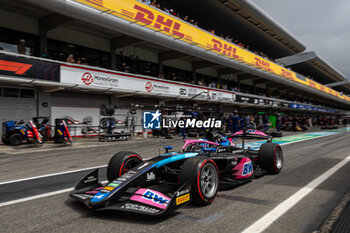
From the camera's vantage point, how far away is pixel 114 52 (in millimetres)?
19016

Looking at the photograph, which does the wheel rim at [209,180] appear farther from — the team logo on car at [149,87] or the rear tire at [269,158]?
the team logo on car at [149,87]

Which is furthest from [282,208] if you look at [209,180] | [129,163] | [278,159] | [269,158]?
[278,159]

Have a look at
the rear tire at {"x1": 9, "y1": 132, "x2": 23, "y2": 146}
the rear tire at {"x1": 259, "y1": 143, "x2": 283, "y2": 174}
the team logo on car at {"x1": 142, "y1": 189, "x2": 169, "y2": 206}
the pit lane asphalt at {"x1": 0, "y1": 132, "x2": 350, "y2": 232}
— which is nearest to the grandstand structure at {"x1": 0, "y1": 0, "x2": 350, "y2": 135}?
the rear tire at {"x1": 9, "y1": 132, "x2": 23, "y2": 146}

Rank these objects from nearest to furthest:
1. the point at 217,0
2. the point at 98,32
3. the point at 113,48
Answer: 1. the point at 98,32
2. the point at 113,48
3. the point at 217,0

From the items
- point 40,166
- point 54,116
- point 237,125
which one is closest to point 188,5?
point 237,125

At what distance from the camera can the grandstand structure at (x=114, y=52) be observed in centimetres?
1338

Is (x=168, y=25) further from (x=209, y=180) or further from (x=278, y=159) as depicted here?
(x=209, y=180)

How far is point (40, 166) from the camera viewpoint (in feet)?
23.7

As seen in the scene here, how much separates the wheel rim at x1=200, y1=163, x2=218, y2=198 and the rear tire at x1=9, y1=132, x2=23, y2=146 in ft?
35.2

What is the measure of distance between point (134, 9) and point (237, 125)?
9.21 m

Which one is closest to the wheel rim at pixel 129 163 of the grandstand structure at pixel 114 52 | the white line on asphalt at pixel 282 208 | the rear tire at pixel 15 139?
the white line on asphalt at pixel 282 208

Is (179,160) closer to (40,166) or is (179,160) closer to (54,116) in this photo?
(40,166)

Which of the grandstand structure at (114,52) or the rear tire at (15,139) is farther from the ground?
the grandstand structure at (114,52)

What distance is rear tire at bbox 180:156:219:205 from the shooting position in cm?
355
